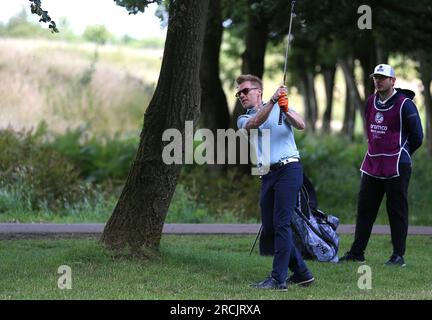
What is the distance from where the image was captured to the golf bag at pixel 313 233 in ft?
30.5

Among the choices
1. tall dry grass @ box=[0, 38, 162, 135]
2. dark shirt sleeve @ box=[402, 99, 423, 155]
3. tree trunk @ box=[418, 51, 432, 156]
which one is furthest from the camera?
tree trunk @ box=[418, 51, 432, 156]

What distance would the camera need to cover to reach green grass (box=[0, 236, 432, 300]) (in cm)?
743

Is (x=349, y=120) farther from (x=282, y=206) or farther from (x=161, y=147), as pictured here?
(x=282, y=206)

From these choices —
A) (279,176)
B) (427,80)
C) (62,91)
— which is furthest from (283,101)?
(427,80)

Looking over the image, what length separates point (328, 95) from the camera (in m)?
33.8

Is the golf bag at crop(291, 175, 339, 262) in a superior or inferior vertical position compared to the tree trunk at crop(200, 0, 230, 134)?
inferior

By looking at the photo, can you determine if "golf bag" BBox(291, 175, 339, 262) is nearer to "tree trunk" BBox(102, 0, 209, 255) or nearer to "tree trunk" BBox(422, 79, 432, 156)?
"tree trunk" BBox(102, 0, 209, 255)

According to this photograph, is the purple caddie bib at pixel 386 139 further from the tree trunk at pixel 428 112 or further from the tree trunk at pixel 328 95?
the tree trunk at pixel 328 95

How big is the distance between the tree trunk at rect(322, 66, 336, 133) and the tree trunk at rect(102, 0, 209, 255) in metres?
22.2

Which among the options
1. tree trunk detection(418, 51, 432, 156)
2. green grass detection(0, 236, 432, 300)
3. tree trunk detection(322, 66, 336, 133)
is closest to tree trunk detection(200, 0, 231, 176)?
tree trunk detection(418, 51, 432, 156)

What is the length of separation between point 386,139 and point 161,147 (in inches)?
100

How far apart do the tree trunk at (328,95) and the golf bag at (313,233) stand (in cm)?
2140
